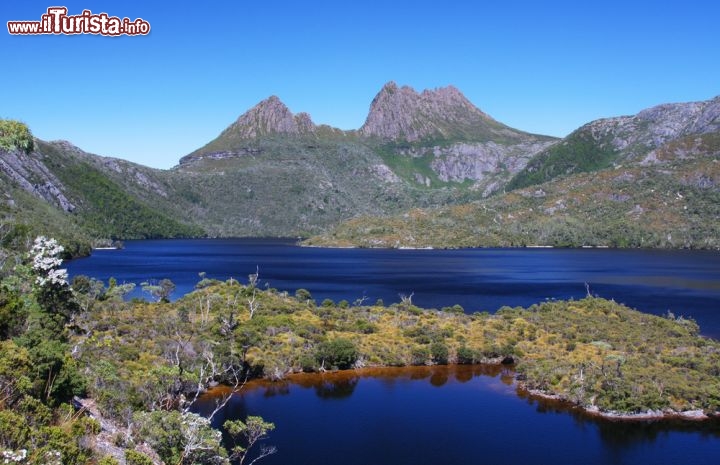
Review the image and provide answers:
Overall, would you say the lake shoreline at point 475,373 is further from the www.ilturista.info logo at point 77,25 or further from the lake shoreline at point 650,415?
the www.ilturista.info logo at point 77,25

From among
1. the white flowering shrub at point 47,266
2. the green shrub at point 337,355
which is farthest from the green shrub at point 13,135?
the green shrub at point 337,355

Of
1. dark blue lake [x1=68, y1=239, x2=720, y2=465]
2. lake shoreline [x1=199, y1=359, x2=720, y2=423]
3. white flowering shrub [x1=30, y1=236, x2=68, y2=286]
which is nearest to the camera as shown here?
dark blue lake [x1=68, y1=239, x2=720, y2=465]

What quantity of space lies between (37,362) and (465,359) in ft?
199

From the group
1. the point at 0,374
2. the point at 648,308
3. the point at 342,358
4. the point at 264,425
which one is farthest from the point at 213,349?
the point at 648,308

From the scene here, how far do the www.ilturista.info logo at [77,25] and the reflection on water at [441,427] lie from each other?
3722 cm

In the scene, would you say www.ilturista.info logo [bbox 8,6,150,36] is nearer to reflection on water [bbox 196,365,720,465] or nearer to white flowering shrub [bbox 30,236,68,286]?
white flowering shrub [bbox 30,236,68,286]

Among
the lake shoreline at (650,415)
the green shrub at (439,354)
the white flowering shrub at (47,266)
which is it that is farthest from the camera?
the green shrub at (439,354)

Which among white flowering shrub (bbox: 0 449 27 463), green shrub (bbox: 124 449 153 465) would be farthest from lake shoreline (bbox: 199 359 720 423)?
white flowering shrub (bbox: 0 449 27 463)

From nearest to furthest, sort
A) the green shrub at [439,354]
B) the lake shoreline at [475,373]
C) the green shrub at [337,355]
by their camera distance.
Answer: the lake shoreline at [475,373]
the green shrub at [337,355]
the green shrub at [439,354]

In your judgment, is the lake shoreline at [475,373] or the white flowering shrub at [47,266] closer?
the white flowering shrub at [47,266]

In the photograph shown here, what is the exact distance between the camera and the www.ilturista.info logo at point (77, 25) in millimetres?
52531

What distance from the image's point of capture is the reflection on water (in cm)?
5028

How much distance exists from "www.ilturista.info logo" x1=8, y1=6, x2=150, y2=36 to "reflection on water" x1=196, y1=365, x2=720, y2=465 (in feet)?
122

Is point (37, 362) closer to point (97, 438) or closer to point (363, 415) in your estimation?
Result: point (97, 438)
